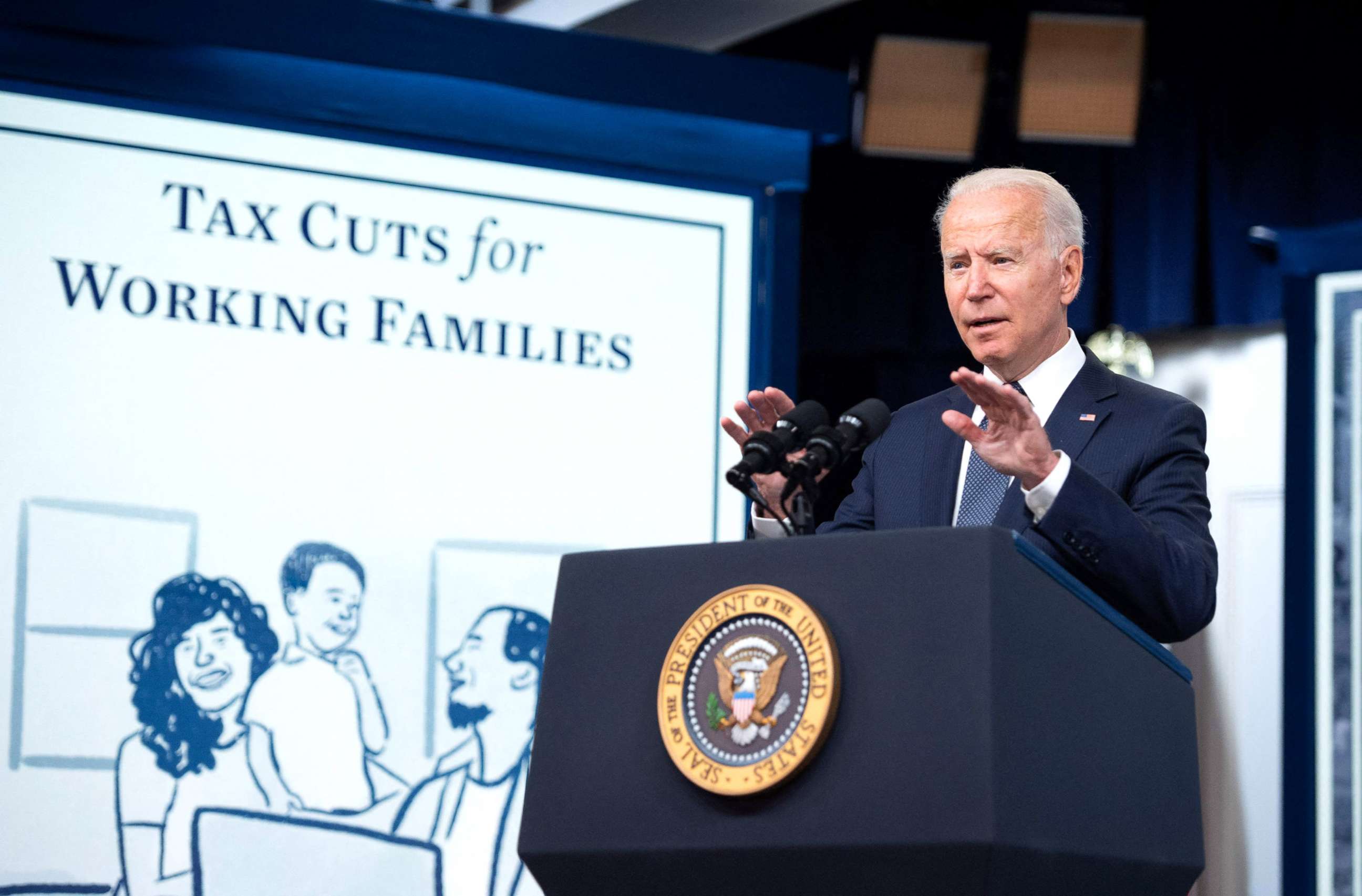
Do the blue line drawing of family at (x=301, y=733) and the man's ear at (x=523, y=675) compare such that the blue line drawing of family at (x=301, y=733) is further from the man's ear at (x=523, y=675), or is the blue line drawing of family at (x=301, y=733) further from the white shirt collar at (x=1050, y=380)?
the white shirt collar at (x=1050, y=380)

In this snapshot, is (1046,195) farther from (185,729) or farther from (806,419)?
(185,729)

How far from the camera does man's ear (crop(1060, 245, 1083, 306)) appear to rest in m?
2.01

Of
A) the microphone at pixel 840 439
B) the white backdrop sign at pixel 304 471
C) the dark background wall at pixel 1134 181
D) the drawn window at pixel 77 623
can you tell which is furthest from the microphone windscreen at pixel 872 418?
the dark background wall at pixel 1134 181

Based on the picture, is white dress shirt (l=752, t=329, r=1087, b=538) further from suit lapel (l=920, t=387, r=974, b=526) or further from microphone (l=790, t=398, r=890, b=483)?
microphone (l=790, t=398, r=890, b=483)

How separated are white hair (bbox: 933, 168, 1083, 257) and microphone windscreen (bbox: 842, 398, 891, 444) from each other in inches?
17.2

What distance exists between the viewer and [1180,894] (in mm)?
1692

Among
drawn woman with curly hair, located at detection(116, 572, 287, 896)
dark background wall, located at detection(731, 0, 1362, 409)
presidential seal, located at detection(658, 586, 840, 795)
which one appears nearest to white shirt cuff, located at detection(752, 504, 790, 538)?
presidential seal, located at detection(658, 586, 840, 795)

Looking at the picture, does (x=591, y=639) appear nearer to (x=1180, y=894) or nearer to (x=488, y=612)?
(x=1180, y=894)

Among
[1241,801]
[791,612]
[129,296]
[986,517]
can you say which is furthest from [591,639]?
[1241,801]

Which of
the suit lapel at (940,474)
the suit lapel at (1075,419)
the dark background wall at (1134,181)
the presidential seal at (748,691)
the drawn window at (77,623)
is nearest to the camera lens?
the presidential seal at (748,691)

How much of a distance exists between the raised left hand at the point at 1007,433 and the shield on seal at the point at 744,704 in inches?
12.1

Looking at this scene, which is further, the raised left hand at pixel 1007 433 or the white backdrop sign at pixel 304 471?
the white backdrop sign at pixel 304 471

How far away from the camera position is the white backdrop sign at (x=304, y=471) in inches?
105

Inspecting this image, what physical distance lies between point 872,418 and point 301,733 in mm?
1479
